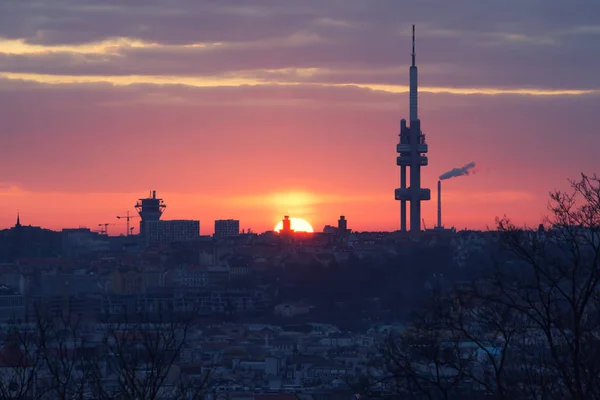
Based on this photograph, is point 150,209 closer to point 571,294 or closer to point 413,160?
point 413,160

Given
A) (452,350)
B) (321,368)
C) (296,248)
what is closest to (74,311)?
(321,368)

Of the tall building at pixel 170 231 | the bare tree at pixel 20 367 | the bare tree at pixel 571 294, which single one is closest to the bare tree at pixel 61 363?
the bare tree at pixel 20 367

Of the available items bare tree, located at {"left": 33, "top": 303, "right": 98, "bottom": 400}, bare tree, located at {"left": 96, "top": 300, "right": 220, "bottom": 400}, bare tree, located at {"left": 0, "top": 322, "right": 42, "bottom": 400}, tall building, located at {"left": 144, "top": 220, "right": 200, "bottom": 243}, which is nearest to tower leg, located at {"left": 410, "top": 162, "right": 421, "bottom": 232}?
tall building, located at {"left": 144, "top": 220, "right": 200, "bottom": 243}

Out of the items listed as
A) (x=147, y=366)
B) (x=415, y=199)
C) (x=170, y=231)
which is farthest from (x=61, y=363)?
(x=170, y=231)

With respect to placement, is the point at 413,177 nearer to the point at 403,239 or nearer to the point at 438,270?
the point at 403,239

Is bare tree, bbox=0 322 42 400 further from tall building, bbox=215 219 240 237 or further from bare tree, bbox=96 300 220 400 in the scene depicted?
tall building, bbox=215 219 240 237

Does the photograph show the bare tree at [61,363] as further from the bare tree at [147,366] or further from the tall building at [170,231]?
the tall building at [170,231]

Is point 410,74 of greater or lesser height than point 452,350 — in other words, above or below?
above
